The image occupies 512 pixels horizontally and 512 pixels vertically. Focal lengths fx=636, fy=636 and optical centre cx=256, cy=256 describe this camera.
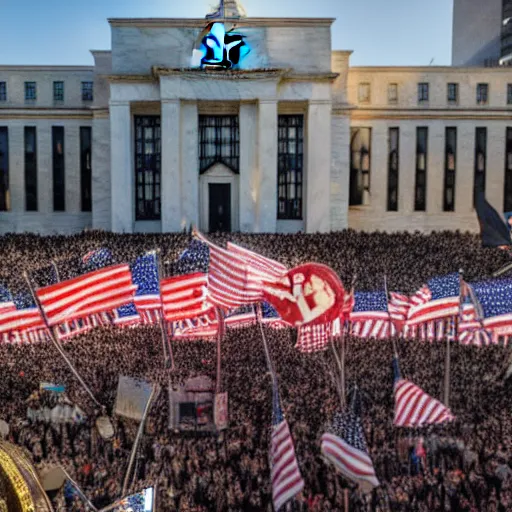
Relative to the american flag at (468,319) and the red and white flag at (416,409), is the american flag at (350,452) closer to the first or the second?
the red and white flag at (416,409)

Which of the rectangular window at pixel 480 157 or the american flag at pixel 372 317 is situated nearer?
the american flag at pixel 372 317

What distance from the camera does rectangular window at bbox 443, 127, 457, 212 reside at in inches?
1781

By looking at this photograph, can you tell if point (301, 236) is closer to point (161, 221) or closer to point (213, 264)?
point (161, 221)

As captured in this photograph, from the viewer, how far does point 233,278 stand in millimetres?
13930

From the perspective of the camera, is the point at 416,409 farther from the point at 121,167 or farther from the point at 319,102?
the point at 121,167

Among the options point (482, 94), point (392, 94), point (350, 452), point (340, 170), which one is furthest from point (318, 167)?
point (350, 452)

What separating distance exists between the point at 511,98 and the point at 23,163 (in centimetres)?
3500

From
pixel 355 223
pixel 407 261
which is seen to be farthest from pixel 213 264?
pixel 355 223

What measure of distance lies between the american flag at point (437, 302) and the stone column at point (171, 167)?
2428cm

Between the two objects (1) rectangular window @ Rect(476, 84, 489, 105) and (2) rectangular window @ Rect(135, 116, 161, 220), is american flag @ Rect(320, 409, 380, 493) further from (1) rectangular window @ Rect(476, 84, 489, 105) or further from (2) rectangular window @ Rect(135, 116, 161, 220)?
(1) rectangular window @ Rect(476, 84, 489, 105)

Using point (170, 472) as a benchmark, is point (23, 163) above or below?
above

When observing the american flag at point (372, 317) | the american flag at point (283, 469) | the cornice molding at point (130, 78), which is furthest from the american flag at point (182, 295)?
the cornice molding at point (130, 78)

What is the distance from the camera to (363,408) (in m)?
16.4

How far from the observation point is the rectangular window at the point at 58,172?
1783 inches
